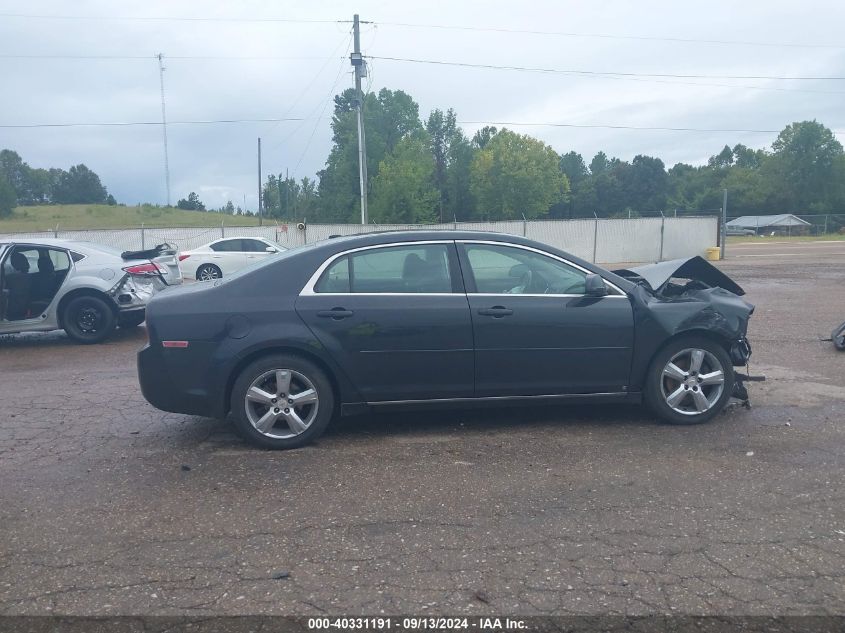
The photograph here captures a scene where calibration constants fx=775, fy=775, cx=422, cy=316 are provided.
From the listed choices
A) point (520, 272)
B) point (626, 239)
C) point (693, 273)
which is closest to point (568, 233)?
point (626, 239)

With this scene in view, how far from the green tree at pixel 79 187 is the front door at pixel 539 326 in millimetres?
59238

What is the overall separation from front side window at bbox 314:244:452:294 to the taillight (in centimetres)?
623

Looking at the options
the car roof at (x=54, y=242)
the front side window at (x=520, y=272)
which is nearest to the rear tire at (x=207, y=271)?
the car roof at (x=54, y=242)

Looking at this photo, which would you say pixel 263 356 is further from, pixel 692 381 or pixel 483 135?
pixel 483 135

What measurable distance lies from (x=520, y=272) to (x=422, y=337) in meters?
0.92

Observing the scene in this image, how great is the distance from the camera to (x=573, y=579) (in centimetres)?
355

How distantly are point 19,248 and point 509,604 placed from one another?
31.1ft

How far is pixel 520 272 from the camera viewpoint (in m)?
5.84

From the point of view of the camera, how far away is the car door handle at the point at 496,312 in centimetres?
562

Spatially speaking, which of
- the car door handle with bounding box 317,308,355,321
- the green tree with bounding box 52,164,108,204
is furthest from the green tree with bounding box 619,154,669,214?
the car door handle with bounding box 317,308,355,321

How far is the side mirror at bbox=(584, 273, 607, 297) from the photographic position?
570cm

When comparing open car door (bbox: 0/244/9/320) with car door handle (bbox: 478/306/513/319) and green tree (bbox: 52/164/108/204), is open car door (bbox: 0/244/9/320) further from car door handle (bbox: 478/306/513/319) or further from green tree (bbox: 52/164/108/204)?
green tree (bbox: 52/164/108/204)

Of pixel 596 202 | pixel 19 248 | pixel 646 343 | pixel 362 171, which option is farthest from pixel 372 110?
pixel 646 343

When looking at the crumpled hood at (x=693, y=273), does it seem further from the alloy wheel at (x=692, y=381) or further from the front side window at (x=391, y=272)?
the front side window at (x=391, y=272)
